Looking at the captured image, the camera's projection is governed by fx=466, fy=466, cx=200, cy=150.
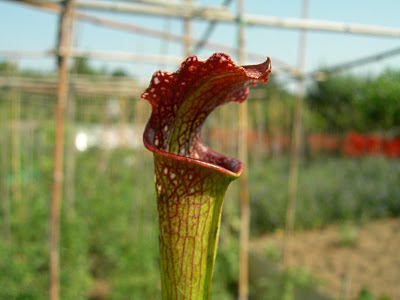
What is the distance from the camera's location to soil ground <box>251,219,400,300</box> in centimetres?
523

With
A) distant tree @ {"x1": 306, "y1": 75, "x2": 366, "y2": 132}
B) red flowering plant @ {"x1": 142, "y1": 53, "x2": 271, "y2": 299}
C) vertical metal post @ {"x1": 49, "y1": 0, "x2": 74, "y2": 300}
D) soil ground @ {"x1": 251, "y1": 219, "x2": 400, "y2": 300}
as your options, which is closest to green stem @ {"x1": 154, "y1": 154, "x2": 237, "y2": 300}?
red flowering plant @ {"x1": 142, "y1": 53, "x2": 271, "y2": 299}

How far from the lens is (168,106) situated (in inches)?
37.8

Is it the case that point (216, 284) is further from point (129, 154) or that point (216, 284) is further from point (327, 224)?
point (129, 154)

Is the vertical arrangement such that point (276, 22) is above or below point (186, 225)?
above

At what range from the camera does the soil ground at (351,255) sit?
5230 mm

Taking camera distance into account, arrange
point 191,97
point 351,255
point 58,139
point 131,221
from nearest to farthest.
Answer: point 191,97 → point 58,139 → point 351,255 → point 131,221

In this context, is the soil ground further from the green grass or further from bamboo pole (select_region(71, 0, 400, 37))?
bamboo pole (select_region(71, 0, 400, 37))

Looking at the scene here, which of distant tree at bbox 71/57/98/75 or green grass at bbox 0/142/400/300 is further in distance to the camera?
distant tree at bbox 71/57/98/75

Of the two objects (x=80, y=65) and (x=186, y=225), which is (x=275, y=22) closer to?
(x=186, y=225)

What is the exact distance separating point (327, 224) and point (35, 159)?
8.93 meters

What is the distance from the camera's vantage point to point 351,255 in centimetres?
642

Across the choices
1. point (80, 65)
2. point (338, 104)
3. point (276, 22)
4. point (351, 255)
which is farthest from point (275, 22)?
point (80, 65)

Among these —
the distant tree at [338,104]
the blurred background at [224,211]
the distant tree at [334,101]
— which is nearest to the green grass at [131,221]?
the blurred background at [224,211]

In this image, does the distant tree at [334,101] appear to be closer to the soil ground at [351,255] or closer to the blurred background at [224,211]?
the blurred background at [224,211]
